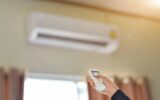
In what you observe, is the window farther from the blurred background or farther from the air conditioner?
the air conditioner

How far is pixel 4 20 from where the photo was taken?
2586 mm

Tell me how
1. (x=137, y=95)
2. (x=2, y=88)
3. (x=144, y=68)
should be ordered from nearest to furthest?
(x=2, y=88) → (x=137, y=95) → (x=144, y=68)

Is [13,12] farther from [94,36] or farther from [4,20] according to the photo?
[94,36]

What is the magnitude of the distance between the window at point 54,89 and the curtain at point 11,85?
0.13 meters

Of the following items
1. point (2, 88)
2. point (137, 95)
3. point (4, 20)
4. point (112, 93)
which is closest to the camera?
point (112, 93)

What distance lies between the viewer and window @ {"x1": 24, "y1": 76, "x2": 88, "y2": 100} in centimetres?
252

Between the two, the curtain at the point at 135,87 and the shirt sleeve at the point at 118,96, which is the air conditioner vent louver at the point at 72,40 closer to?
the curtain at the point at 135,87

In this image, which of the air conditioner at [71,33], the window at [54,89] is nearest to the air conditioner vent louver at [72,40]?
the air conditioner at [71,33]

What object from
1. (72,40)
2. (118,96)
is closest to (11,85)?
(72,40)

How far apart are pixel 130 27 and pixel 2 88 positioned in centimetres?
147

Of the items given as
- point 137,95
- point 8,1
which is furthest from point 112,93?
point 8,1

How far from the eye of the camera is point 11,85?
7.62ft

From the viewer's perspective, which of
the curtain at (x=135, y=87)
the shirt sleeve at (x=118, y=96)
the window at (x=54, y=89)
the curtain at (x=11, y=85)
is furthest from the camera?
the curtain at (x=135, y=87)

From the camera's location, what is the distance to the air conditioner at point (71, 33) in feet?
8.30
